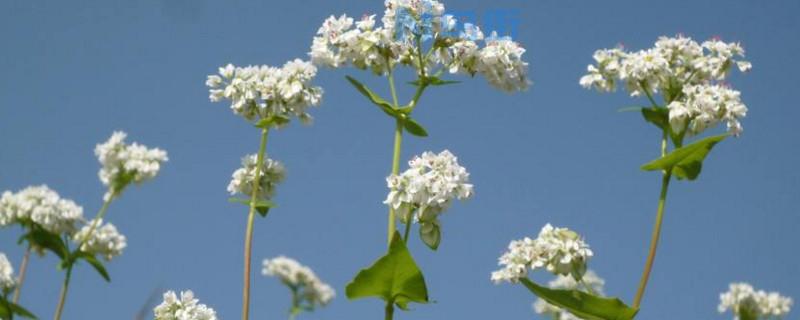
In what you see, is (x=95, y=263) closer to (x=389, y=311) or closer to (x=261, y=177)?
(x=261, y=177)

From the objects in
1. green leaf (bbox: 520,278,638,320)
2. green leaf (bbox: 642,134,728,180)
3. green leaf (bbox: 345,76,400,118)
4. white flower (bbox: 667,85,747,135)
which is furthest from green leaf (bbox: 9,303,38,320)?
white flower (bbox: 667,85,747,135)

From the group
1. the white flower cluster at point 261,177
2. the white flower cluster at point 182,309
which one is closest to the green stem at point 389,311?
the white flower cluster at point 182,309

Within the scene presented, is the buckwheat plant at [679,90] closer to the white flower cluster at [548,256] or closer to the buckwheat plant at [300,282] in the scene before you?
the white flower cluster at [548,256]

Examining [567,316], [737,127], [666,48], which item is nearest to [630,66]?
[666,48]

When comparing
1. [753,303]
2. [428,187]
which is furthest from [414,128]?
[753,303]

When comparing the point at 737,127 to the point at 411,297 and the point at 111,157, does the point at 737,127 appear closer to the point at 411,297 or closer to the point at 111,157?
the point at 411,297

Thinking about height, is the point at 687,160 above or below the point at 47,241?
below

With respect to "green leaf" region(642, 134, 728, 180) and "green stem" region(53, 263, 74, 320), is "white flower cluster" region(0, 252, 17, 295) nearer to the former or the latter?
"green stem" region(53, 263, 74, 320)
